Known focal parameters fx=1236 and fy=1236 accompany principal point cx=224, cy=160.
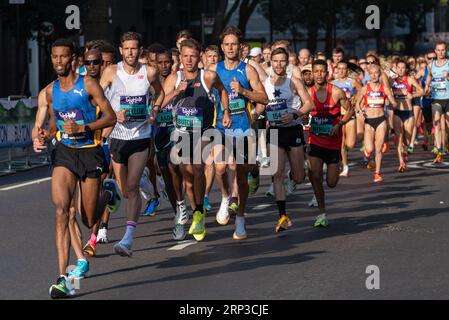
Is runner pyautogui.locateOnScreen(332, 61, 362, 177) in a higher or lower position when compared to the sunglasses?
Result: lower

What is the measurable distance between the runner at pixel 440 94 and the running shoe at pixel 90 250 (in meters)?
11.7

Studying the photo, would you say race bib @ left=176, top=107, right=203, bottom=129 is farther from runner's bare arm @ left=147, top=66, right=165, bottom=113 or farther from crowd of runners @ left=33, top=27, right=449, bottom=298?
runner's bare arm @ left=147, top=66, right=165, bottom=113

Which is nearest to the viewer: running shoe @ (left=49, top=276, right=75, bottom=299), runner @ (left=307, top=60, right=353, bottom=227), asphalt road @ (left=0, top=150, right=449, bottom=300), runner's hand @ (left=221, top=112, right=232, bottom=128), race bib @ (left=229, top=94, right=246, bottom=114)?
running shoe @ (left=49, top=276, right=75, bottom=299)

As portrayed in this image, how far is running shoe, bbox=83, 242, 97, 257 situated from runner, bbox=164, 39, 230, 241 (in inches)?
48.4

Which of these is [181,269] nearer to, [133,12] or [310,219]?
[310,219]

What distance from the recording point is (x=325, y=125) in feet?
45.0

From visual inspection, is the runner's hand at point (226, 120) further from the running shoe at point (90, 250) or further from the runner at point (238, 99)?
the running shoe at point (90, 250)

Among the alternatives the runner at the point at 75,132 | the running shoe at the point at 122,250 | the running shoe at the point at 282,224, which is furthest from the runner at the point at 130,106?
the running shoe at the point at 282,224

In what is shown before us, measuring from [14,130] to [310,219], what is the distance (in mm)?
8437

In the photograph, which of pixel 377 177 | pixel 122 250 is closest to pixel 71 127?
pixel 122 250

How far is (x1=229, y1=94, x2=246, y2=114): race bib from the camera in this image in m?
12.2

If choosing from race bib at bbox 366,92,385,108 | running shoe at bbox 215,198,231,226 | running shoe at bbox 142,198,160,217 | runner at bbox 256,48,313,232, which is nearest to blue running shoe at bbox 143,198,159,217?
running shoe at bbox 142,198,160,217

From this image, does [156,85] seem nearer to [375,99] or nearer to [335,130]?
[335,130]
